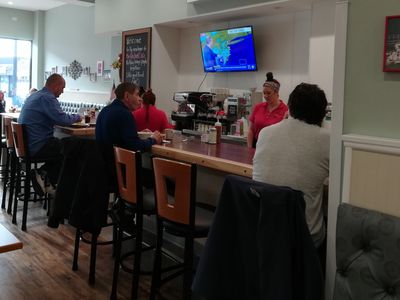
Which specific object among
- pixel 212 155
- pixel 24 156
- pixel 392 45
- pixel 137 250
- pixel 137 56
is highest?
pixel 137 56

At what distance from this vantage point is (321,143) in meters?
1.99

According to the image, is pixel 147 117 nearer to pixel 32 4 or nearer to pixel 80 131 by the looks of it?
pixel 80 131

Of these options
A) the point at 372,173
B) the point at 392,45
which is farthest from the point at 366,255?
the point at 392,45

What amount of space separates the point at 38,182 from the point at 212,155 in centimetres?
268

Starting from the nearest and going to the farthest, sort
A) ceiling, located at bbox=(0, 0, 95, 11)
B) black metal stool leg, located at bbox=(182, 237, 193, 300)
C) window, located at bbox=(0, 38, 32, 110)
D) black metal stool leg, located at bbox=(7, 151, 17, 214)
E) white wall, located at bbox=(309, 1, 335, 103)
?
1. black metal stool leg, located at bbox=(182, 237, 193, 300)
2. white wall, located at bbox=(309, 1, 335, 103)
3. black metal stool leg, located at bbox=(7, 151, 17, 214)
4. ceiling, located at bbox=(0, 0, 95, 11)
5. window, located at bbox=(0, 38, 32, 110)

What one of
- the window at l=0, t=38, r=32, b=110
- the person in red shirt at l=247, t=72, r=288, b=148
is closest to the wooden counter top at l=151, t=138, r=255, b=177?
the person in red shirt at l=247, t=72, r=288, b=148

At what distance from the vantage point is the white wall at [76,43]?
8530mm

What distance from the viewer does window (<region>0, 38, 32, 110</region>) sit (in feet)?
34.5

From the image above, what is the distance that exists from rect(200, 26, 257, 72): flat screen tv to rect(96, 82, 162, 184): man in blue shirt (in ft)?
7.59

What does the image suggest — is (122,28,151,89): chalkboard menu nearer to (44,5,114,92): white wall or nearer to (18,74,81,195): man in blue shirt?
(44,5,114,92): white wall

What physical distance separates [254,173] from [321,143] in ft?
1.17

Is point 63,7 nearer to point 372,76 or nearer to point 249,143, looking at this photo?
point 249,143

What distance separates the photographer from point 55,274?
3.29 meters

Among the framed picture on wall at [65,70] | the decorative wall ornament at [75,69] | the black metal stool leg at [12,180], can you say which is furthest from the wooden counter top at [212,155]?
the framed picture on wall at [65,70]
